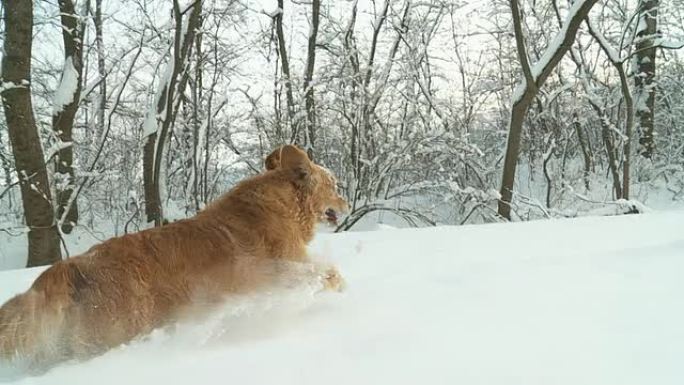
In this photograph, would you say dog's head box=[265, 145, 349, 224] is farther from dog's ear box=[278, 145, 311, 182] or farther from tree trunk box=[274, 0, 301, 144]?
tree trunk box=[274, 0, 301, 144]

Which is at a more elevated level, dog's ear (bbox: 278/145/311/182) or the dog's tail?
dog's ear (bbox: 278/145/311/182)

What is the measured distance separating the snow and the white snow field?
8.15 meters

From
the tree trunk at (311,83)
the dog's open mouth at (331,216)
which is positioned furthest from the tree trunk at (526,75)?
the dog's open mouth at (331,216)

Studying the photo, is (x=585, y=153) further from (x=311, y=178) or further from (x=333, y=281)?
(x=333, y=281)

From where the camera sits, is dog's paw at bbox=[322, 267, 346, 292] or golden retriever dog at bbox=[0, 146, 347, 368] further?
dog's paw at bbox=[322, 267, 346, 292]

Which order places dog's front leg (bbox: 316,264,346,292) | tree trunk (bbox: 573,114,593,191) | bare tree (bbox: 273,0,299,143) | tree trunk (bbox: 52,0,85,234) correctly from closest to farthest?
dog's front leg (bbox: 316,264,346,292)
tree trunk (bbox: 52,0,85,234)
bare tree (bbox: 273,0,299,143)
tree trunk (bbox: 573,114,593,191)

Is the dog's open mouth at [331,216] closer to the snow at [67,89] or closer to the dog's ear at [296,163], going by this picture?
the dog's ear at [296,163]

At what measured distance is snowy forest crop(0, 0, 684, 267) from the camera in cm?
1155

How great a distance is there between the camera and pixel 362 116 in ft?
47.0

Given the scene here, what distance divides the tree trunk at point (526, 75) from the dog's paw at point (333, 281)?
744cm

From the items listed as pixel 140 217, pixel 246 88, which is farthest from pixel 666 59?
pixel 140 217

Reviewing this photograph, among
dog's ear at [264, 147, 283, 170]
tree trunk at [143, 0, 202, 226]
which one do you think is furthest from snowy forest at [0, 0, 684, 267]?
dog's ear at [264, 147, 283, 170]

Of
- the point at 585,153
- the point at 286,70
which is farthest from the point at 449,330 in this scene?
the point at 585,153

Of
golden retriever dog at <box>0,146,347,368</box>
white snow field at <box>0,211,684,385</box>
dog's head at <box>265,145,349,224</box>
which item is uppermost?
dog's head at <box>265,145,349,224</box>
